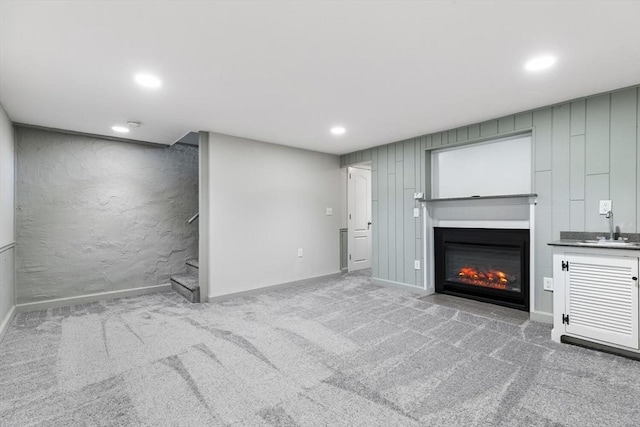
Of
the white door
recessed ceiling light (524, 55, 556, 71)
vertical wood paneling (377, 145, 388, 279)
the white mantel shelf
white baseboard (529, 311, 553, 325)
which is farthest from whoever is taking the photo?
the white door

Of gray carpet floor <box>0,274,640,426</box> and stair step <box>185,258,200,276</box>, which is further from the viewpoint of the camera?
stair step <box>185,258,200,276</box>

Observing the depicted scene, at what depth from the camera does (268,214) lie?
4.55 m

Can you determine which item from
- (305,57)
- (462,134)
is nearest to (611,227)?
(462,134)

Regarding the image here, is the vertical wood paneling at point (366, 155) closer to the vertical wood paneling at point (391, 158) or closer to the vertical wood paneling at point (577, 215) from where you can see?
the vertical wood paneling at point (391, 158)

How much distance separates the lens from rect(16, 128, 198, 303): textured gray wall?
368 cm

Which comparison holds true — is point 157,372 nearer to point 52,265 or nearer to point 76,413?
point 76,413

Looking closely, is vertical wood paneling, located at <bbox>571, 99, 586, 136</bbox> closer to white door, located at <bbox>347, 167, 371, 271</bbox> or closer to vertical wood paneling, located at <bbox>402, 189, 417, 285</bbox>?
vertical wood paneling, located at <bbox>402, 189, 417, 285</bbox>

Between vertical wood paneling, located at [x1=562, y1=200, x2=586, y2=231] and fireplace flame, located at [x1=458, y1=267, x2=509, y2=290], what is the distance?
1040 mm

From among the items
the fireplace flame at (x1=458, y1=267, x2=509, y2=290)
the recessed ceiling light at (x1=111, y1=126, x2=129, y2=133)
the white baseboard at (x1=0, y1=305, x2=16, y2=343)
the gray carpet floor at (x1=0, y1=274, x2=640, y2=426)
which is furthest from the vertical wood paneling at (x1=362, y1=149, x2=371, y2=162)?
the white baseboard at (x1=0, y1=305, x2=16, y2=343)

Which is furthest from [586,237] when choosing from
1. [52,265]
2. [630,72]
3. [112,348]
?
[52,265]

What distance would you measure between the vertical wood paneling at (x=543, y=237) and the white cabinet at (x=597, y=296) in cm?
53

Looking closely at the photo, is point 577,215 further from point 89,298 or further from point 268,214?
point 89,298

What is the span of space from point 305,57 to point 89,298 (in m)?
4.21

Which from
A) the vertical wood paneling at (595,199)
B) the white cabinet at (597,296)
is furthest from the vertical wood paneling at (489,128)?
the white cabinet at (597,296)
